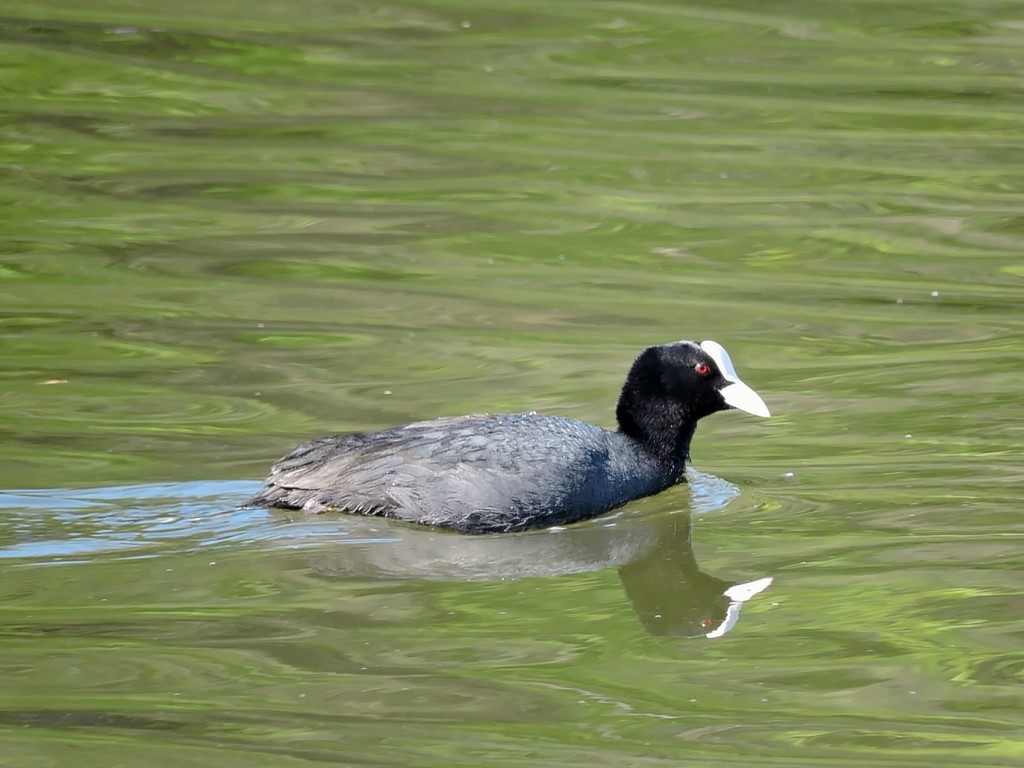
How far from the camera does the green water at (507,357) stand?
223 inches

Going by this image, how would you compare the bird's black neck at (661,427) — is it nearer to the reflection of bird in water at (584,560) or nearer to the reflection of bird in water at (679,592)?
the reflection of bird in water at (584,560)

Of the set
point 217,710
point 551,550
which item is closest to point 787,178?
point 551,550

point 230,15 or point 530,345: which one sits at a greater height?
point 230,15

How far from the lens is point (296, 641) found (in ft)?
20.0

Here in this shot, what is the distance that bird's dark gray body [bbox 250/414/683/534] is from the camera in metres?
7.29

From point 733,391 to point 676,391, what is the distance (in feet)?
0.77

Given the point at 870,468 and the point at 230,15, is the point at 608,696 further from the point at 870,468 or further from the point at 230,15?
the point at 230,15

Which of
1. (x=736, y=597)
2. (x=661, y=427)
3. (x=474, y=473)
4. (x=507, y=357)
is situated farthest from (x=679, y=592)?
(x=507, y=357)

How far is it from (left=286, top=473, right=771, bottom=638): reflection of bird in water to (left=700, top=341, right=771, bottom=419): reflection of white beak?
464 millimetres

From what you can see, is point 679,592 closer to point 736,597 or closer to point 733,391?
point 736,597

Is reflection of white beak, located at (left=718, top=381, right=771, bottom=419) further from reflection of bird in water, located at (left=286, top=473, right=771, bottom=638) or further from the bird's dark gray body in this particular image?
the bird's dark gray body

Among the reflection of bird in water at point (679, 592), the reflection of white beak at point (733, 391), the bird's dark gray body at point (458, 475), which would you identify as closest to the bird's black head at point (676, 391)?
the reflection of white beak at point (733, 391)

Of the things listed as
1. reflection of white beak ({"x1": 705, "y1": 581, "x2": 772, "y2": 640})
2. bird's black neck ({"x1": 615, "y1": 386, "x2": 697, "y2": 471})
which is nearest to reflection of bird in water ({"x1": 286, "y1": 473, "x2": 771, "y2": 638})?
reflection of white beak ({"x1": 705, "y1": 581, "x2": 772, "y2": 640})

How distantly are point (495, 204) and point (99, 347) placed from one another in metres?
3.28
